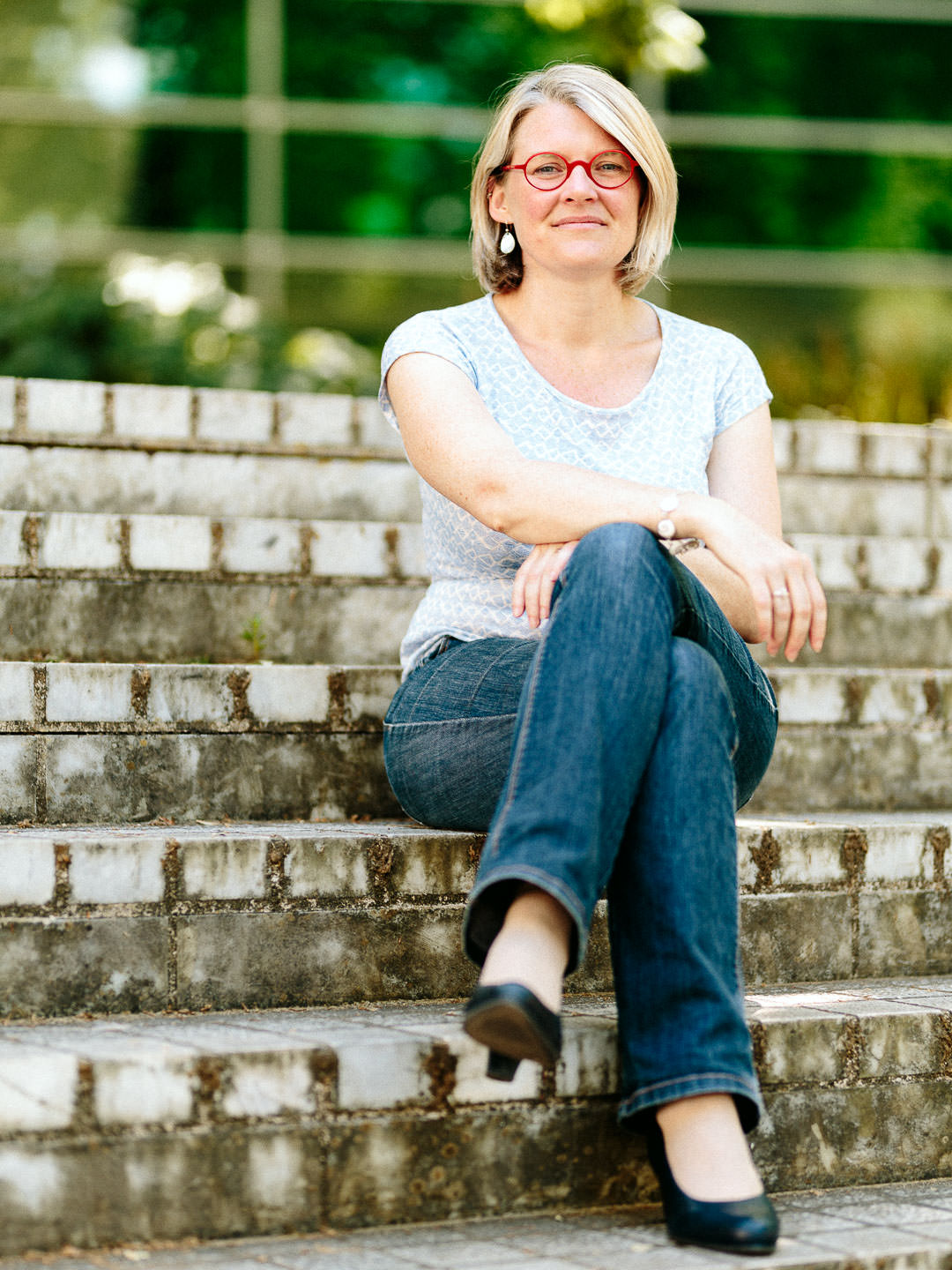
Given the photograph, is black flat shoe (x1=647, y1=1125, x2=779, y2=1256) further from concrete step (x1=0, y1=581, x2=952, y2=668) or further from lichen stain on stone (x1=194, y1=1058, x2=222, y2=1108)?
concrete step (x1=0, y1=581, x2=952, y2=668)

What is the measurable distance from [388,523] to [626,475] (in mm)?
1173

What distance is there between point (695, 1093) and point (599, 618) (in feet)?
2.01

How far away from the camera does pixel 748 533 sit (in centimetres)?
214

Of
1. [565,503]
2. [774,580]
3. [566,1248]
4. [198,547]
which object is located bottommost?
[566,1248]

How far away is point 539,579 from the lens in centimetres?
217

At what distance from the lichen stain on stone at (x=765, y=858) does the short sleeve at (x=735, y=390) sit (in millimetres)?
722

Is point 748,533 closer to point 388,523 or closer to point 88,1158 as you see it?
point 88,1158

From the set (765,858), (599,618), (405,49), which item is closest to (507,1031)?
(599,618)

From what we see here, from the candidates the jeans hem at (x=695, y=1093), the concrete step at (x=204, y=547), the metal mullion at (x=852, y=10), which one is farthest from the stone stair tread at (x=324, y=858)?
the metal mullion at (x=852, y=10)

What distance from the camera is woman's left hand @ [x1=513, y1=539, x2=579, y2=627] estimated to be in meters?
2.15

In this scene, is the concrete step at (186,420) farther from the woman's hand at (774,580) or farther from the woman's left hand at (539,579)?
the woman's hand at (774,580)

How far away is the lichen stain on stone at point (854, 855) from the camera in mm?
2658

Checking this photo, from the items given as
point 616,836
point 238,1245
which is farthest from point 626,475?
point 238,1245

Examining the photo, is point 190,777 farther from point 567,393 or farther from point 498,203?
point 498,203
